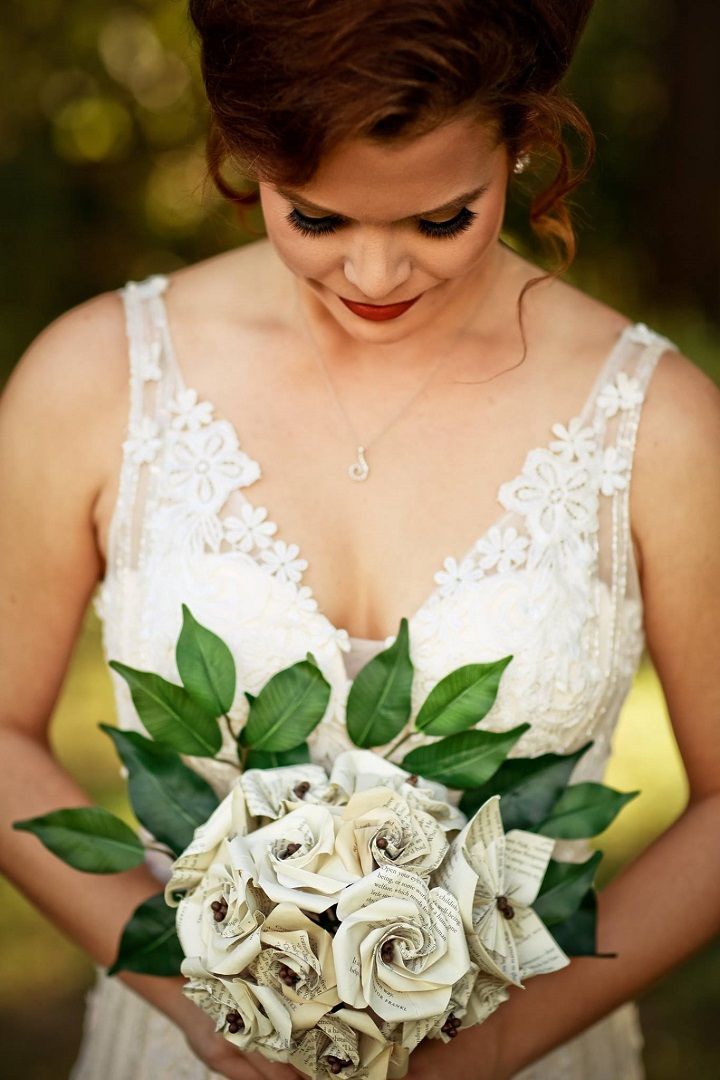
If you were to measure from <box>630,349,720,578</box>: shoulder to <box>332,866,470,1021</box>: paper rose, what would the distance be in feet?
2.88

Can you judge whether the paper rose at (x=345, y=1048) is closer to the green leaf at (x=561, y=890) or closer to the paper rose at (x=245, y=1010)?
the paper rose at (x=245, y=1010)

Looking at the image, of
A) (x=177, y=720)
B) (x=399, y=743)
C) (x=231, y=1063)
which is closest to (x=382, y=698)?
(x=399, y=743)

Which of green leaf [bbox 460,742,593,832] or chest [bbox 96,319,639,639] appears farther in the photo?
chest [bbox 96,319,639,639]

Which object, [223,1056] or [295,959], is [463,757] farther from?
[223,1056]

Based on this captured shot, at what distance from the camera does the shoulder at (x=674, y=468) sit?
2113 millimetres

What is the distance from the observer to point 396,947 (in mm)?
1476

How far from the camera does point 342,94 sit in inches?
61.6

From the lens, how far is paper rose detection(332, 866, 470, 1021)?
1471 mm

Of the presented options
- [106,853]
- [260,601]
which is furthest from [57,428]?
[106,853]

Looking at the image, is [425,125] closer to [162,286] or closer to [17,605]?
[162,286]

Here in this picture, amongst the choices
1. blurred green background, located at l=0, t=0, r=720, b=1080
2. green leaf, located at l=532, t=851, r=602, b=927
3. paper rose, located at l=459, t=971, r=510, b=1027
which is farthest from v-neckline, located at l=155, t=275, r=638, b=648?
blurred green background, located at l=0, t=0, r=720, b=1080

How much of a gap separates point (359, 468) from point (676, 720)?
0.76 meters

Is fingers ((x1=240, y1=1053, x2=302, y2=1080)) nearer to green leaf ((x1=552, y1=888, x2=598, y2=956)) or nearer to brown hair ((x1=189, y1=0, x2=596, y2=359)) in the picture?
green leaf ((x1=552, y1=888, x2=598, y2=956))

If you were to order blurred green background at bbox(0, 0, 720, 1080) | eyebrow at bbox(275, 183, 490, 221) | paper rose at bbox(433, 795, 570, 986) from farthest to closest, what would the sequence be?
blurred green background at bbox(0, 0, 720, 1080) → eyebrow at bbox(275, 183, 490, 221) → paper rose at bbox(433, 795, 570, 986)
